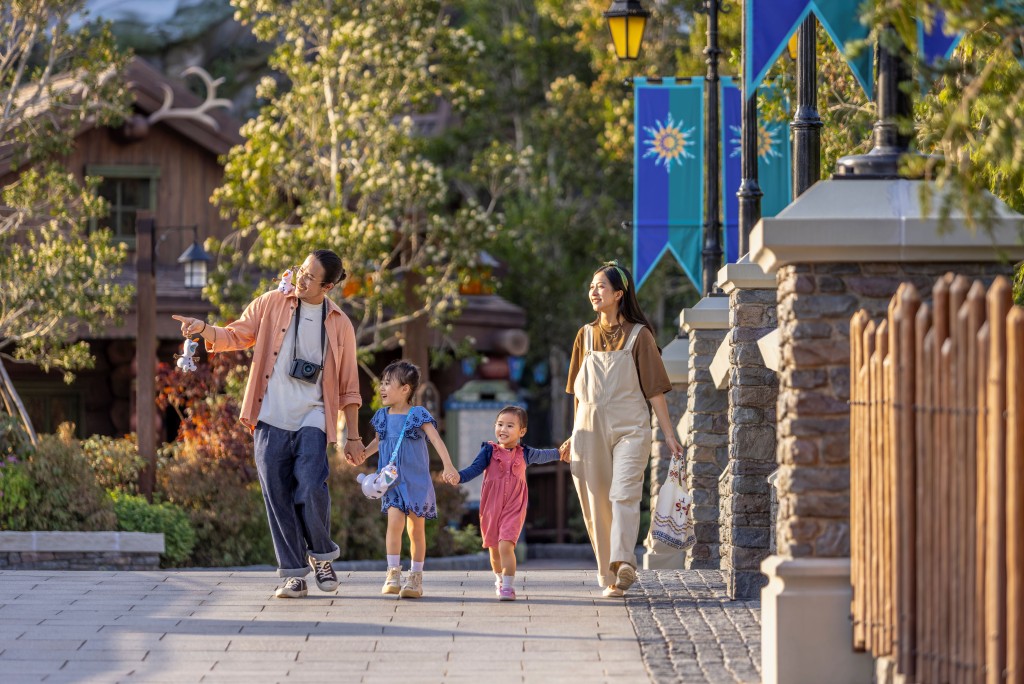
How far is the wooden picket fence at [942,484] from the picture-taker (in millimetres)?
5094

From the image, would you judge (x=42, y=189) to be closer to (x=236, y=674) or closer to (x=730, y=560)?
(x=730, y=560)

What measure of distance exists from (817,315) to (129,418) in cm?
1882

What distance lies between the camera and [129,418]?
24.4m

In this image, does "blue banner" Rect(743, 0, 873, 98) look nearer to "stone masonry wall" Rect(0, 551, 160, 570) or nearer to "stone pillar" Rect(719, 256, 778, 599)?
"stone pillar" Rect(719, 256, 778, 599)

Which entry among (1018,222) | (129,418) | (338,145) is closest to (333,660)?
(1018,222)

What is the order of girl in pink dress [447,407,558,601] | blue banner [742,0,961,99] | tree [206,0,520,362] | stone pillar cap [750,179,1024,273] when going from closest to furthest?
stone pillar cap [750,179,1024,273] < girl in pink dress [447,407,558,601] < blue banner [742,0,961,99] < tree [206,0,520,362]

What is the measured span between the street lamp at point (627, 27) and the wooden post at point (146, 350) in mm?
4922

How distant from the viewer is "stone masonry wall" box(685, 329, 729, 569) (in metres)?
12.9

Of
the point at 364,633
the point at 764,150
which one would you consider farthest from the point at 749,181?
the point at 364,633

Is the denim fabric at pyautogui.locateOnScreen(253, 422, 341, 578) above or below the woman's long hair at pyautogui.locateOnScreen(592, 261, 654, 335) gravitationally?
below

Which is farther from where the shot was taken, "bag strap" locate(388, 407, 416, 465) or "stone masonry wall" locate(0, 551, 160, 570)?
"stone masonry wall" locate(0, 551, 160, 570)

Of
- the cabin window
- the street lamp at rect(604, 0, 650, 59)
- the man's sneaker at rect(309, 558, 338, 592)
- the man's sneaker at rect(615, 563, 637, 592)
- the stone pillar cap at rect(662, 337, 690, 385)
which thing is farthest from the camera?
the cabin window

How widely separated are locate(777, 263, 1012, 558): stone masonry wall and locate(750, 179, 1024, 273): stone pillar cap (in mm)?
75

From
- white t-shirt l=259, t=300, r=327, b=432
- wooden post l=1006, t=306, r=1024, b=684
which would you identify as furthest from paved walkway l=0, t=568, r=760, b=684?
wooden post l=1006, t=306, r=1024, b=684
